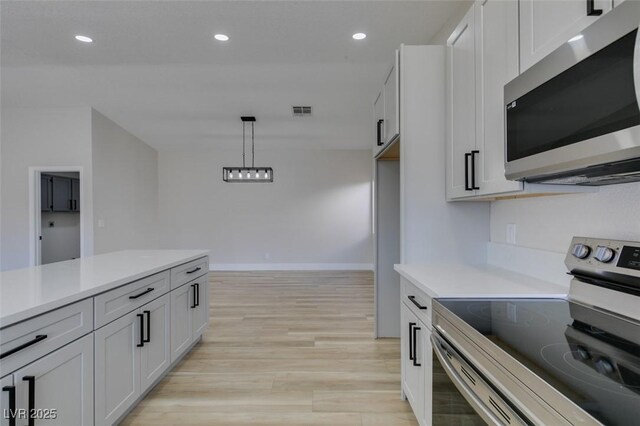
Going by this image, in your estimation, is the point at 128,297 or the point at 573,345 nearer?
the point at 573,345

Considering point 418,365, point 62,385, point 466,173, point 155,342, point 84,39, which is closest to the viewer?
point 62,385

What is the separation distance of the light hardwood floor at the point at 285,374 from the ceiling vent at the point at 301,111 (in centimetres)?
288

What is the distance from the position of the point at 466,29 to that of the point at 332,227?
17.5ft

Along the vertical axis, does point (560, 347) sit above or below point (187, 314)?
above

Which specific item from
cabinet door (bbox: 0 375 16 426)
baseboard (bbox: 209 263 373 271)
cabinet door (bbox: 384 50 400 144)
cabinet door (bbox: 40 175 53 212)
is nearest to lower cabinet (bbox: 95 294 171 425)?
cabinet door (bbox: 0 375 16 426)

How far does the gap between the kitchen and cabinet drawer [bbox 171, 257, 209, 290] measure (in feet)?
0.09

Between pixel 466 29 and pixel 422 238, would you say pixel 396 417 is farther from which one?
pixel 466 29

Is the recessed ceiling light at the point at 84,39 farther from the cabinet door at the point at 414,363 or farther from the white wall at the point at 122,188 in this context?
the cabinet door at the point at 414,363

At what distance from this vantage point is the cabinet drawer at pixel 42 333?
3.70ft

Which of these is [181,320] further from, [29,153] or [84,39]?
[29,153]

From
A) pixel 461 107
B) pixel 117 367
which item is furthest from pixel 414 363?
pixel 117 367

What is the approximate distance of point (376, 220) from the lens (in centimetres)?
317

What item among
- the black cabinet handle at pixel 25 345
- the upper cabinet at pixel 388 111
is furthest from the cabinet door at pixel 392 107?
the black cabinet handle at pixel 25 345

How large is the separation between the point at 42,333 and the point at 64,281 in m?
0.47
